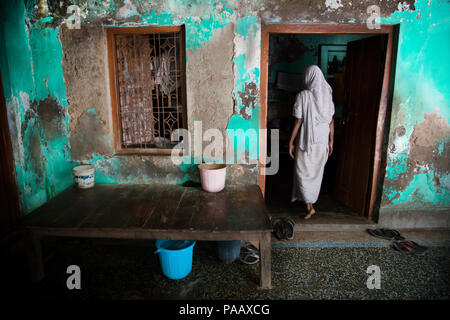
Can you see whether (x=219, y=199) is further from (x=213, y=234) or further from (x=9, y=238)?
(x=9, y=238)

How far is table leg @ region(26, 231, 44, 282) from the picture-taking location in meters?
2.81

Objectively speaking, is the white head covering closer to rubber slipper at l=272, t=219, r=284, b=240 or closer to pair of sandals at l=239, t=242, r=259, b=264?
rubber slipper at l=272, t=219, r=284, b=240

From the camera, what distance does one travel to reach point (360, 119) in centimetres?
422

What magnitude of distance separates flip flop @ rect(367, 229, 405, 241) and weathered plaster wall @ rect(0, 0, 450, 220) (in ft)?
1.45

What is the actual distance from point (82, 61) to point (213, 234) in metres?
2.55

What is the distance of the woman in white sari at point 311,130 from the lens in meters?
3.94

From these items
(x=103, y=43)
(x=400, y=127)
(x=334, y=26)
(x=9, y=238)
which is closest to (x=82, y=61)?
(x=103, y=43)

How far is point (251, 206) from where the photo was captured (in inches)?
122

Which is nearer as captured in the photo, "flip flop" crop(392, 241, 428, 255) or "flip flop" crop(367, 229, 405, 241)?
"flip flop" crop(392, 241, 428, 255)

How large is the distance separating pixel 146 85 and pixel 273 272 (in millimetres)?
2593

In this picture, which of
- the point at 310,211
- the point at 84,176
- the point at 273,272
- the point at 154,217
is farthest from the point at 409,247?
the point at 84,176

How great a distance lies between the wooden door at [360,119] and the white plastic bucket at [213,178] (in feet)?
6.71

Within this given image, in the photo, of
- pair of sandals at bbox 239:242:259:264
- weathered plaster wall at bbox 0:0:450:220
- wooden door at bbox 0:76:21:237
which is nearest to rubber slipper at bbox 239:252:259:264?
pair of sandals at bbox 239:242:259:264

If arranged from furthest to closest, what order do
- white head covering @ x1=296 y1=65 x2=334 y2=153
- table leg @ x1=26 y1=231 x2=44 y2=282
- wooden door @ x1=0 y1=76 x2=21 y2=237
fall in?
1. white head covering @ x1=296 y1=65 x2=334 y2=153
2. wooden door @ x1=0 y1=76 x2=21 y2=237
3. table leg @ x1=26 y1=231 x2=44 y2=282
